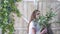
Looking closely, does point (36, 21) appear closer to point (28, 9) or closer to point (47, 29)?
point (47, 29)

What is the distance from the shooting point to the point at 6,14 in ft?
10.0

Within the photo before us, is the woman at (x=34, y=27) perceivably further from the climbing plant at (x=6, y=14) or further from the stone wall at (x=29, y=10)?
the stone wall at (x=29, y=10)

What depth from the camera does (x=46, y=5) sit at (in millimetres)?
5340

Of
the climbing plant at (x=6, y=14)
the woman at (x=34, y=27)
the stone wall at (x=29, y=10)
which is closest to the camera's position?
the climbing plant at (x=6, y=14)

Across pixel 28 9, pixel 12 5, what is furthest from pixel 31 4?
pixel 12 5

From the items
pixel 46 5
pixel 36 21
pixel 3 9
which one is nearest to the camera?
pixel 3 9

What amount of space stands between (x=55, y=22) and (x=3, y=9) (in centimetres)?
263

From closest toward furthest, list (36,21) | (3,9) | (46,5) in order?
(3,9) → (36,21) → (46,5)

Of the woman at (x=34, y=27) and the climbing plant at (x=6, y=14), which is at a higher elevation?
the climbing plant at (x=6, y=14)

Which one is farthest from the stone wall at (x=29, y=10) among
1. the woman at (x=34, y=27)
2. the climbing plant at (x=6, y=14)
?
the climbing plant at (x=6, y=14)

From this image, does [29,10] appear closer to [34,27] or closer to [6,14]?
[34,27]

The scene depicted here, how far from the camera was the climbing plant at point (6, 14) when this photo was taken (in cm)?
305

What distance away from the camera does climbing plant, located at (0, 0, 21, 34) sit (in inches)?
120

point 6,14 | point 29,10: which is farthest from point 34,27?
point 29,10
